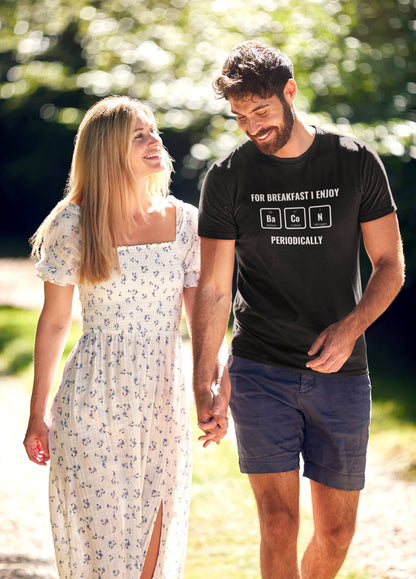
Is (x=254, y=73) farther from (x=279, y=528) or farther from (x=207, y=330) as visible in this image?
(x=279, y=528)

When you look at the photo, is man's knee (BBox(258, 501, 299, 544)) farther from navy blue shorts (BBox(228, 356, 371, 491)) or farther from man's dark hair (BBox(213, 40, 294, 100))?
man's dark hair (BBox(213, 40, 294, 100))

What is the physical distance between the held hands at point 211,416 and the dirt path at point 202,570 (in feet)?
5.44

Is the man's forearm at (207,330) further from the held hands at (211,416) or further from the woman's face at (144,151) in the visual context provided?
the woman's face at (144,151)

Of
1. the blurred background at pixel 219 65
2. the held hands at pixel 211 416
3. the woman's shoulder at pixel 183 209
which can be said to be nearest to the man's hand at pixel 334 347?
the held hands at pixel 211 416

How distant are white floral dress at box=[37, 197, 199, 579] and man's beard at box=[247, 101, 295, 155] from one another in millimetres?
528

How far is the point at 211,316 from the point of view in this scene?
3.37m

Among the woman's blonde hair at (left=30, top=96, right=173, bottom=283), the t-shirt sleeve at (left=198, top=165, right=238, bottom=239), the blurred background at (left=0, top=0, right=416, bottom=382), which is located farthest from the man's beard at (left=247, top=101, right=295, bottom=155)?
the blurred background at (left=0, top=0, right=416, bottom=382)

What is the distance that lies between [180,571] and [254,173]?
153 centimetres

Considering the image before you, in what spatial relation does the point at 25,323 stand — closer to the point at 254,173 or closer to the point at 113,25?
the point at 113,25

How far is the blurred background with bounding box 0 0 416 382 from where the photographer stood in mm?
8352

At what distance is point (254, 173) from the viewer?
10.9 feet

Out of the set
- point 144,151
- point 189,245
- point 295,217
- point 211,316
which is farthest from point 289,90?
point 211,316

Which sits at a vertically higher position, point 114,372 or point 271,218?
point 271,218

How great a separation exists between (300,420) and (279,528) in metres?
0.42
